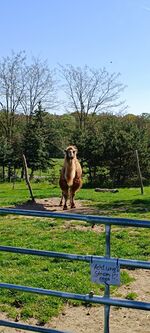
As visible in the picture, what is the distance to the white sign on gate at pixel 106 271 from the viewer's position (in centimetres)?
314

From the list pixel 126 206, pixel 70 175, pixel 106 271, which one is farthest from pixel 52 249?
pixel 126 206

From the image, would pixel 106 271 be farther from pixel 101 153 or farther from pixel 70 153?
pixel 101 153

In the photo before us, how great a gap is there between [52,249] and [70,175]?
19.6 ft

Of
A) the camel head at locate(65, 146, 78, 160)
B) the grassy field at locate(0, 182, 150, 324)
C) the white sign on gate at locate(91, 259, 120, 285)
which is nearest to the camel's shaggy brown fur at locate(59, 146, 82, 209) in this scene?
the camel head at locate(65, 146, 78, 160)

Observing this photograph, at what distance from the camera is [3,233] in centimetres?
977

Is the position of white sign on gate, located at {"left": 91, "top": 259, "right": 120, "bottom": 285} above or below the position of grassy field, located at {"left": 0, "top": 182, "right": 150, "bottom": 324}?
above

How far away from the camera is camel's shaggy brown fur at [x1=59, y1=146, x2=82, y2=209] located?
13711mm

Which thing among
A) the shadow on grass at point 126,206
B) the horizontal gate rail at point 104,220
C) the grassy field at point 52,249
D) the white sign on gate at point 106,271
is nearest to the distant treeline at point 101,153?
the shadow on grass at point 126,206

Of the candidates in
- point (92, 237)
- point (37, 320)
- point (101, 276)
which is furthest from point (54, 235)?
point (101, 276)

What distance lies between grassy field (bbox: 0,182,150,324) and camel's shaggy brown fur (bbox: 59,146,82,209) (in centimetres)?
147

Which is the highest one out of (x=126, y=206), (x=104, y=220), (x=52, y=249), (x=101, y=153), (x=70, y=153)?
(x=101, y=153)

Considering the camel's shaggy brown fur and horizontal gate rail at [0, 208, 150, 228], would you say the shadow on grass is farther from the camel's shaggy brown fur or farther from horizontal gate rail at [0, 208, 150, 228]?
horizontal gate rail at [0, 208, 150, 228]

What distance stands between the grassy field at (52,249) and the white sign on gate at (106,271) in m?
1.91

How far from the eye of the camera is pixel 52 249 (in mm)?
8133
